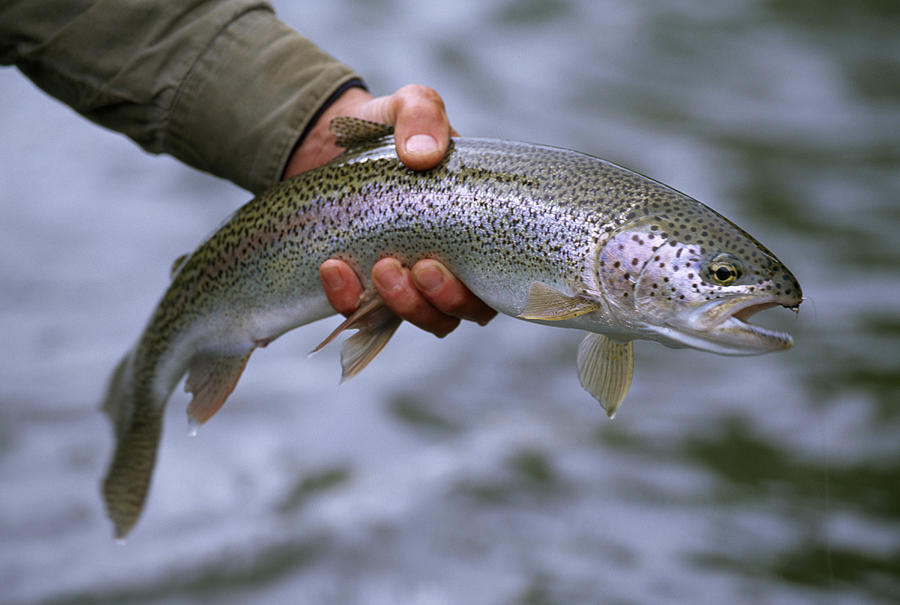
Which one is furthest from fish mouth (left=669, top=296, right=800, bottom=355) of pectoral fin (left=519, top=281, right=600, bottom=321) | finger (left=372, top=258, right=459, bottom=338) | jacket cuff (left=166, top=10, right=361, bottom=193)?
jacket cuff (left=166, top=10, right=361, bottom=193)

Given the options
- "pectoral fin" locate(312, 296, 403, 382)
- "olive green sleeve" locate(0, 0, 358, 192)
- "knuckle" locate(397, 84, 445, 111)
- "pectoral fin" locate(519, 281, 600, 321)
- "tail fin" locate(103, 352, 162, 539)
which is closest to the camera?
"pectoral fin" locate(519, 281, 600, 321)

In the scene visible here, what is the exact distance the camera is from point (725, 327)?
2129 millimetres

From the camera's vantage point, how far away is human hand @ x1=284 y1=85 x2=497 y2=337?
2553 millimetres

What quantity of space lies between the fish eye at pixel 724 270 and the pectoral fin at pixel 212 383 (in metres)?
1.41

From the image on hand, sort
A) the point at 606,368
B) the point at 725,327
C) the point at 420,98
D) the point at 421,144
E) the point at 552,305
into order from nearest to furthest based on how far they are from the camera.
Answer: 1. the point at 725,327
2. the point at 552,305
3. the point at 606,368
4. the point at 421,144
5. the point at 420,98

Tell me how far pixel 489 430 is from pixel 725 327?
144 inches

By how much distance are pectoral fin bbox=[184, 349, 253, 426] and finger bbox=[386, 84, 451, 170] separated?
814 mm

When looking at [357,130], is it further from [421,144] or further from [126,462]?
[126,462]

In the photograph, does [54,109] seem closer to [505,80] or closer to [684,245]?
[505,80]

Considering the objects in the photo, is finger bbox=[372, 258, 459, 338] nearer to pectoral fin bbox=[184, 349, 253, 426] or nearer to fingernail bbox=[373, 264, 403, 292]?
fingernail bbox=[373, 264, 403, 292]

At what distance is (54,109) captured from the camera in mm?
10227

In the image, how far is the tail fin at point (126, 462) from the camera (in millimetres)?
3254

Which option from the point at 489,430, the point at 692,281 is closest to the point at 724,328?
the point at 692,281

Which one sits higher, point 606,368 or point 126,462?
point 606,368
